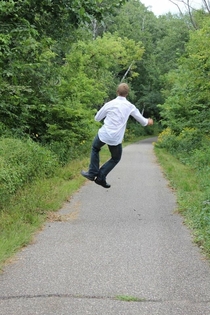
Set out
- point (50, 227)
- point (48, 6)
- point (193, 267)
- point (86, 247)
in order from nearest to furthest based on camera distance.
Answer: point (193, 267), point (86, 247), point (50, 227), point (48, 6)

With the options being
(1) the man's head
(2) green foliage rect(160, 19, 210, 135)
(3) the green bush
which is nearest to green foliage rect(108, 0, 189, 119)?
(2) green foliage rect(160, 19, 210, 135)

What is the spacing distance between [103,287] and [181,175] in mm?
9720

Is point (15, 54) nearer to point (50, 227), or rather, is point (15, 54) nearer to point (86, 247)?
point (50, 227)

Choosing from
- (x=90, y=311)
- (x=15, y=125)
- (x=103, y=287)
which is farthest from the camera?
(x=15, y=125)

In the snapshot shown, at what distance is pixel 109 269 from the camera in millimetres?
4707

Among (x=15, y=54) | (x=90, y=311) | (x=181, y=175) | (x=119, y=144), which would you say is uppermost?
(x=15, y=54)

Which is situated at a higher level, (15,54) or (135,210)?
(15,54)

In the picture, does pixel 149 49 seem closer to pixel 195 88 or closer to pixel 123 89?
pixel 195 88

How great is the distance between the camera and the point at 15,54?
9273 mm

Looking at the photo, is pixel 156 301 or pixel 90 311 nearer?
pixel 90 311

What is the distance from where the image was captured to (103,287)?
13.6ft

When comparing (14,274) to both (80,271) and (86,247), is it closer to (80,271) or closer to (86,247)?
(80,271)

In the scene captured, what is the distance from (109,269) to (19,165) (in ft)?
17.1

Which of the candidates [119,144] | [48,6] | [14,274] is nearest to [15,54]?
[48,6]
